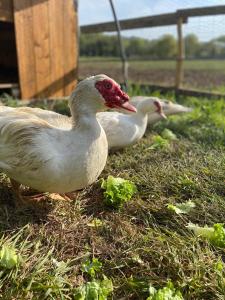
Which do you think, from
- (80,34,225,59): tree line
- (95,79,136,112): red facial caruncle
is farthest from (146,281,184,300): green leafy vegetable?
(80,34,225,59): tree line

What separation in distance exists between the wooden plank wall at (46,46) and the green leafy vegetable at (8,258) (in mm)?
4833

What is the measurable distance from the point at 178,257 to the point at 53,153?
1.13m

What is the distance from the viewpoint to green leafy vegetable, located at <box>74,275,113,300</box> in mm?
1909

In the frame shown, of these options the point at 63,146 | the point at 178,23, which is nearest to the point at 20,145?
the point at 63,146

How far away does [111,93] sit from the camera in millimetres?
2703

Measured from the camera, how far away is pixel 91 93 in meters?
2.68

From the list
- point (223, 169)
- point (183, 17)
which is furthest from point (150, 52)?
point (223, 169)

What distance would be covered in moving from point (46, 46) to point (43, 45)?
2.9 inches

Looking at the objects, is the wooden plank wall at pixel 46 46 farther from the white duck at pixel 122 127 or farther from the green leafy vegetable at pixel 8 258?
the green leafy vegetable at pixel 8 258

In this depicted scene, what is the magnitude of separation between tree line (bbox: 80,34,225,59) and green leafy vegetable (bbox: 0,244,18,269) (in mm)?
17993

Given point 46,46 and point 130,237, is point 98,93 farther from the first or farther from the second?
point 46,46

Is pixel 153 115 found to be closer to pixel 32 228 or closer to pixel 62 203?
pixel 62 203

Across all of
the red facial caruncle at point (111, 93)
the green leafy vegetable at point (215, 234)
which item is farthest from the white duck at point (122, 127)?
the green leafy vegetable at point (215, 234)

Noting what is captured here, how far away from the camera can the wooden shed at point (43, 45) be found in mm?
6082
